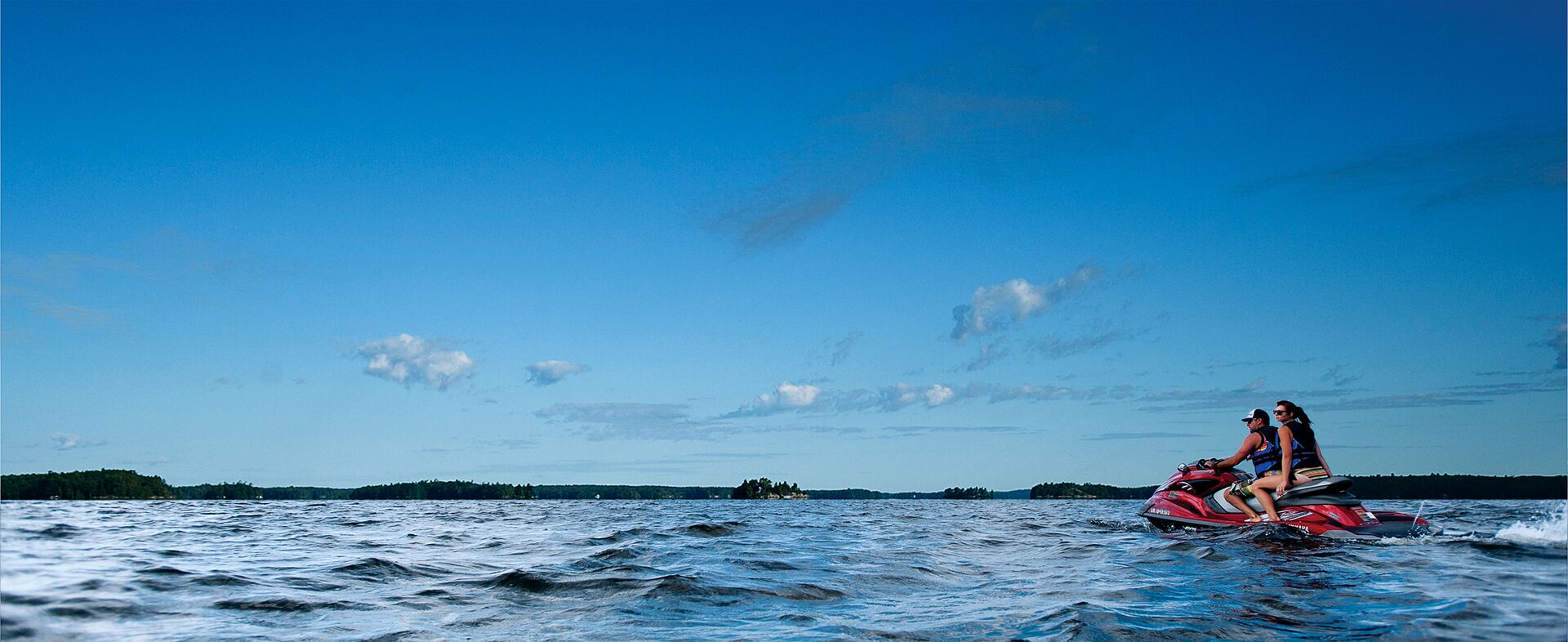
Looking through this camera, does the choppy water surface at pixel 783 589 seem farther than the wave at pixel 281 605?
No

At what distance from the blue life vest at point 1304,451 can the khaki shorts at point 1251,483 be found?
112mm

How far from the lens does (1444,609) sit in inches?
326

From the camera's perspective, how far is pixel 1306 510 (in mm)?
17750

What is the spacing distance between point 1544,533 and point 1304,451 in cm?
429

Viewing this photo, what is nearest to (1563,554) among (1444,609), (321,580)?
(1444,609)

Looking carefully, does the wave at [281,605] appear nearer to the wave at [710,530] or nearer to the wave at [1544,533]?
the wave at [710,530]

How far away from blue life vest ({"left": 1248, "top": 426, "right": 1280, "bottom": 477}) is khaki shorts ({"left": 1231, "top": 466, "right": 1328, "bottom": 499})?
5.9 inches

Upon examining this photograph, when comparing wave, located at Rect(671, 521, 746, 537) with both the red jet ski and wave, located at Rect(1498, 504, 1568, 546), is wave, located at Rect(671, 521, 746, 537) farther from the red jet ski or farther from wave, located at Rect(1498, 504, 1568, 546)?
wave, located at Rect(1498, 504, 1568, 546)

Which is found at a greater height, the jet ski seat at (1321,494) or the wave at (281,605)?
the jet ski seat at (1321,494)

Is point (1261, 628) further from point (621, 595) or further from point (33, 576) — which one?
point (33, 576)

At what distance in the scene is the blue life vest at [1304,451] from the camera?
1791 centimetres

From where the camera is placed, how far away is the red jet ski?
17.2 metres

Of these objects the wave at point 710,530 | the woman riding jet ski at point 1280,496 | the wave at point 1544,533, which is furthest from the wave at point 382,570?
the wave at point 1544,533

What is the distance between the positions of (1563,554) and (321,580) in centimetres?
1816
